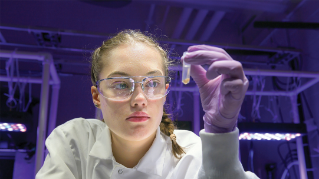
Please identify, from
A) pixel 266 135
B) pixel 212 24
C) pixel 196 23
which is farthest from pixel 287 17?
pixel 266 135

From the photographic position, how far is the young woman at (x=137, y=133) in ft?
2.60

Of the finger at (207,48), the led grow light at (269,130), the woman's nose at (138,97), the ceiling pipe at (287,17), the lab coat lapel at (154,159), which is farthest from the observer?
the ceiling pipe at (287,17)

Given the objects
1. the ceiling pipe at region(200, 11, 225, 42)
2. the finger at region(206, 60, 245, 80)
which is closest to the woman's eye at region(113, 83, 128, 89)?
the finger at region(206, 60, 245, 80)

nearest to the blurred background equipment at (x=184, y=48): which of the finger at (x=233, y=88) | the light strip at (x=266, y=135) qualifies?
the light strip at (x=266, y=135)

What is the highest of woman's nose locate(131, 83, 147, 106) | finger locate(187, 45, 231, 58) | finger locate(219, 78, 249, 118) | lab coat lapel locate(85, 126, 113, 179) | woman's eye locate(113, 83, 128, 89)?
finger locate(187, 45, 231, 58)

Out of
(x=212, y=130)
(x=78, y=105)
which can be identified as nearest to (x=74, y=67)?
(x=78, y=105)

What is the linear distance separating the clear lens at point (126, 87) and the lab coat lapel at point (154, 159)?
222 mm

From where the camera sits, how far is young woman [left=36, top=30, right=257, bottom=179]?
79cm

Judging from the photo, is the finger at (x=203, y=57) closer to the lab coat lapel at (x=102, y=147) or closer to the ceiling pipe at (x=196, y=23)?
the lab coat lapel at (x=102, y=147)

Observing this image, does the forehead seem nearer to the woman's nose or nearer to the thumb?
the woman's nose

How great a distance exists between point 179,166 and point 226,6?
317 cm

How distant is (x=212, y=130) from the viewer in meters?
0.80

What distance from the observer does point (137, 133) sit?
993 millimetres

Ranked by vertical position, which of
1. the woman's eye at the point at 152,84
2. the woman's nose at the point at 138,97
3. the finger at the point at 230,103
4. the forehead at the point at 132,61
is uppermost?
the forehead at the point at 132,61
